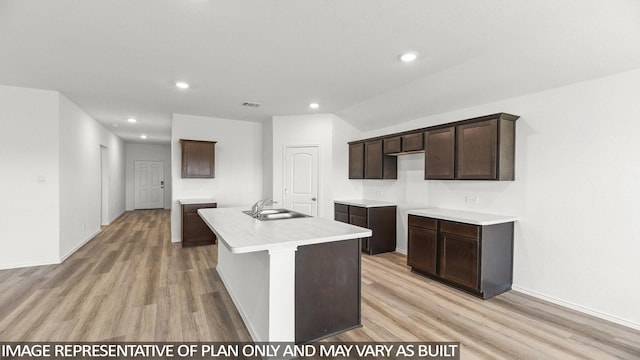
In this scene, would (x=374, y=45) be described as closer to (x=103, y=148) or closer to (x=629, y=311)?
(x=629, y=311)

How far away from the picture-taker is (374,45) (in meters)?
2.54

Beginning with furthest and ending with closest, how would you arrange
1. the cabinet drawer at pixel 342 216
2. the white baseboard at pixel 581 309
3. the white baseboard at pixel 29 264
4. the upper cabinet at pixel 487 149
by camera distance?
the cabinet drawer at pixel 342 216
the white baseboard at pixel 29 264
the upper cabinet at pixel 487 149
the white baseboard at pixel 581 309

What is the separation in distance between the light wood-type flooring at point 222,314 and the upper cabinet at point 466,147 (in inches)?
54.1

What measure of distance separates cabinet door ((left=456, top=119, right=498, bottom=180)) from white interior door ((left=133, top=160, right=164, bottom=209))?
34.3 ft

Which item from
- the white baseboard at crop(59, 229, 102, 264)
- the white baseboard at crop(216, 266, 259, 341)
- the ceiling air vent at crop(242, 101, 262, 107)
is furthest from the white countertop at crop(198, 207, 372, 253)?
the white baseboard at crop(59, 229, 102, 264)

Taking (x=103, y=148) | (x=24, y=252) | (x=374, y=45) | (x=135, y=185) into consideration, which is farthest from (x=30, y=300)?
(x=135, y=185)

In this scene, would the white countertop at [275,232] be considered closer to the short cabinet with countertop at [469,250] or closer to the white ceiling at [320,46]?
the short cabinet with countertop at [469,250]

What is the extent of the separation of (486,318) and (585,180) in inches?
64.7

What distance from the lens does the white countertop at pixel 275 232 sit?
6.05 feet

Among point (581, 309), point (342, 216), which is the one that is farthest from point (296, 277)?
point (342, 216)

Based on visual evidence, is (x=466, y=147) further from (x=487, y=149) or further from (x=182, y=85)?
(x=182, y=85)

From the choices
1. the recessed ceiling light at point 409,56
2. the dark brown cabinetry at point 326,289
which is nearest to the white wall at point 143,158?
the recessed ceiling light at point 409,56

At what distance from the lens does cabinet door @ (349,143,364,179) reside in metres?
5.14

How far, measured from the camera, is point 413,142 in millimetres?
4117
